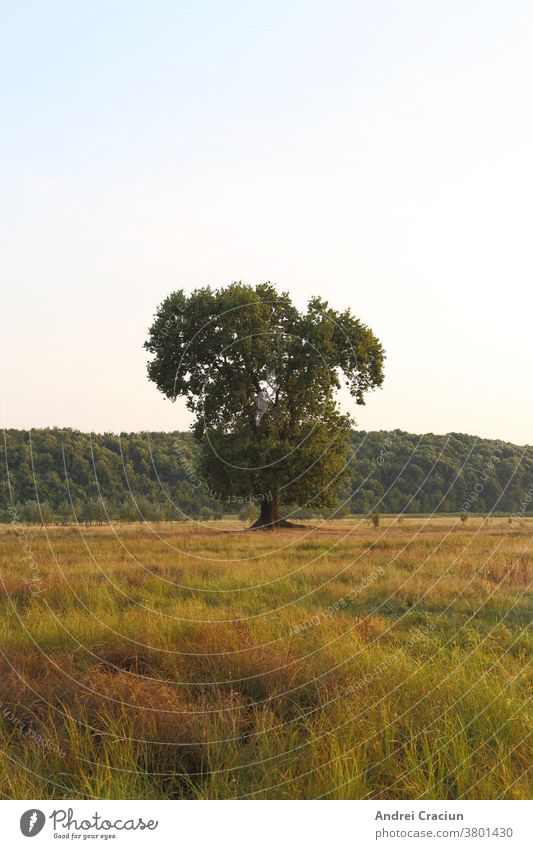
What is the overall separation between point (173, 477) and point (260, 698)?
50.5m

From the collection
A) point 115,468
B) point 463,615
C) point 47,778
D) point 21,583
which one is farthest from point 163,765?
point 115,468

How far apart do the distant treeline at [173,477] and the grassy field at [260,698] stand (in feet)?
110

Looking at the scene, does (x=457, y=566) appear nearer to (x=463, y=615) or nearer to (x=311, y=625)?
(x=463, y=615)

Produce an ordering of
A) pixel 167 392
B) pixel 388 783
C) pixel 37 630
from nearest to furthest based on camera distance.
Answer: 1. pixel 388 783
2. pixel 37 630
3. pixel 167 392

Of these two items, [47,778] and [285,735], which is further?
[285,735]

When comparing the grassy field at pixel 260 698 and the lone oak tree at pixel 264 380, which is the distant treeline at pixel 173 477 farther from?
the grassy field at pixel 260 698

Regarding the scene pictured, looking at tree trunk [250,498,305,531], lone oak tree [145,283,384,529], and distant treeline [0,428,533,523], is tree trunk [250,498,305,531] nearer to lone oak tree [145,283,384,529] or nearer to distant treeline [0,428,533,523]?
lone oak tree [145,283,384,529]

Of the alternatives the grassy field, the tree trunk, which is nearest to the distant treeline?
the tree trunk

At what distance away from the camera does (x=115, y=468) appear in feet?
204

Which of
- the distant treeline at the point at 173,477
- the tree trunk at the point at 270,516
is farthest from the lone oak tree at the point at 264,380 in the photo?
the distant treeline at the point at 173,477

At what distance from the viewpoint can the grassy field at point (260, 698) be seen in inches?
201

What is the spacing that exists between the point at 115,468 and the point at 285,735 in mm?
57896

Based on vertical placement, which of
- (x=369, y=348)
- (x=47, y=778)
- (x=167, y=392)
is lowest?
(x=47, y=778)

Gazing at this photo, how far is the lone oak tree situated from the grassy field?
24408 millimetres
